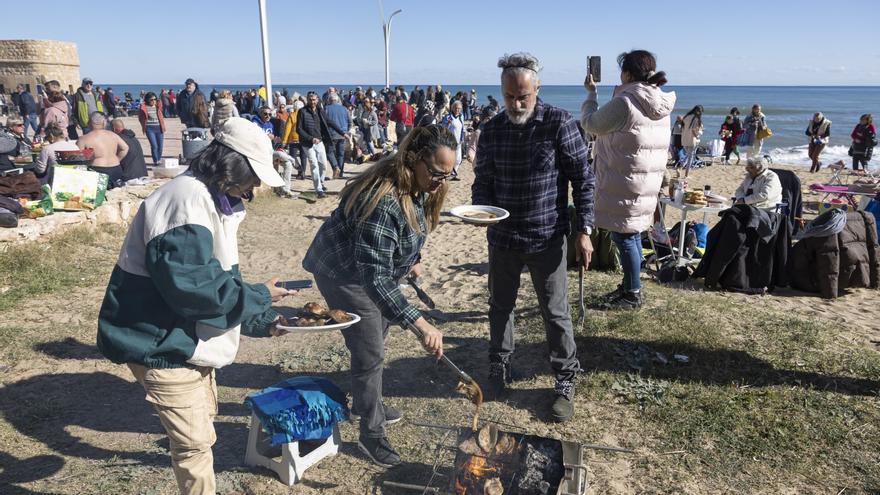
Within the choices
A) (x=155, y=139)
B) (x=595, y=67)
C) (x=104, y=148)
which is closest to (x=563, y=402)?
(x=595, y=67)

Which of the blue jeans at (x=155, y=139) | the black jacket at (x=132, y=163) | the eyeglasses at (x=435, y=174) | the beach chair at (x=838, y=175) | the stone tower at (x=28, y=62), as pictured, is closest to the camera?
the eyeglasses at (x=435, y=174)

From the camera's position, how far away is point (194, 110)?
41.8ft

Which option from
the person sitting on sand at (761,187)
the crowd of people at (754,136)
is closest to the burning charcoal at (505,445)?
the person sitting on sand at (761,187)

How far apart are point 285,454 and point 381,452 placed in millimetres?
530

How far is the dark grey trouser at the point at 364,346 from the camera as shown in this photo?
286 cm

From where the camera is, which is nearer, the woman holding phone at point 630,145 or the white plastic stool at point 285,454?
the white plastic stool at point 285,454

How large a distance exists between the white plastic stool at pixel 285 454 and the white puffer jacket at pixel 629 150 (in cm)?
289

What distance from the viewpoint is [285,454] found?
10.1 ft

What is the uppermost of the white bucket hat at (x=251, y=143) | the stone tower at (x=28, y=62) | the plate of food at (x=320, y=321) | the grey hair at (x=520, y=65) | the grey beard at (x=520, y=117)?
the stone tower at (x=28, y=62)

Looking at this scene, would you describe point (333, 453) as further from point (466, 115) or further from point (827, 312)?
point (466, 115)

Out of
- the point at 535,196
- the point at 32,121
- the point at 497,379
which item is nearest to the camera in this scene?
the point at 535,196

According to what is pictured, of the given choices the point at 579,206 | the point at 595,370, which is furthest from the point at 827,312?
the point at 579,206

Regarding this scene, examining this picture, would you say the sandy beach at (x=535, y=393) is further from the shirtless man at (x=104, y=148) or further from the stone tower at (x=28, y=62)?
the stone tower at (x=28, y=62)

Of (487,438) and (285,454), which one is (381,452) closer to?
(285,454)
